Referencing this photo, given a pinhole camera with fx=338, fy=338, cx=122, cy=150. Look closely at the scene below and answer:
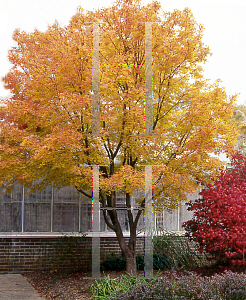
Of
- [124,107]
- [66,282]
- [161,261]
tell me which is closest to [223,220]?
[161,261]

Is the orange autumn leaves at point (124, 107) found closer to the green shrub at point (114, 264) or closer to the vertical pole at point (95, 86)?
the vertical pole at point (95, 86)

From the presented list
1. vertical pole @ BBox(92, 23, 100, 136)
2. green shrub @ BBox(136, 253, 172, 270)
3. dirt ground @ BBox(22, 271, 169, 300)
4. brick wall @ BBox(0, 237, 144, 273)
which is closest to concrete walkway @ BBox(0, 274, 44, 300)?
dirt ground @ BBox(22, 271, 169, 300)

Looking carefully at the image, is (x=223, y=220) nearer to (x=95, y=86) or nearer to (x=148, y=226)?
(x=148, y=226)

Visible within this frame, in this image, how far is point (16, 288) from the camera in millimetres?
8898

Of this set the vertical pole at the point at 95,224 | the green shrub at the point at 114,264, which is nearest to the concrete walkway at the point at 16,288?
the vertical pole at the point at 95,224

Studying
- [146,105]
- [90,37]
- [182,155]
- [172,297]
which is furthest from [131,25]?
[172,297]

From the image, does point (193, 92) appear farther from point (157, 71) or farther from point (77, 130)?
point (77, 130)

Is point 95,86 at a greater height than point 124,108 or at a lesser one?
greater

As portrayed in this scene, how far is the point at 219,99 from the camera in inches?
326

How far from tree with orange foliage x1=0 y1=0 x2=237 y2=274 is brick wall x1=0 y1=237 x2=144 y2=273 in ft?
7.97

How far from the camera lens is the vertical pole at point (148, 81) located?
25.2 ft

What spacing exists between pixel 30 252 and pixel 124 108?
609cm

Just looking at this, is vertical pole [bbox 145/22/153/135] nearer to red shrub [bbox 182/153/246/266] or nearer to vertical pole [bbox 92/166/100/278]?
vertical pole [bbox 92/166/100/278]

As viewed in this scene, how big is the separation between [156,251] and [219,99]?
4.70m
